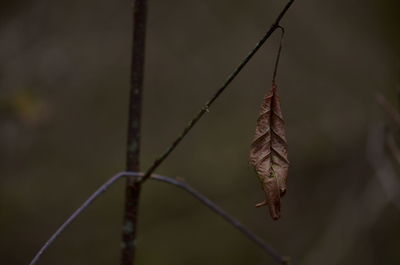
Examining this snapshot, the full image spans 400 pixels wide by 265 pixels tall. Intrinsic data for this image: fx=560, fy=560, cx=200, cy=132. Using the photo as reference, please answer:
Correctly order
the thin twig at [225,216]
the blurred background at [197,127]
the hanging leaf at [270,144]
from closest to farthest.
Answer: the hanging leaf at [270,144] → the thin twig at [225,216] → the blurred background at [197,127]

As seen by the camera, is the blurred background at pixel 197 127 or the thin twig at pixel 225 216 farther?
the blurred background at pixel 197 127

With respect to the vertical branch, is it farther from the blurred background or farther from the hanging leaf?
the blurred background

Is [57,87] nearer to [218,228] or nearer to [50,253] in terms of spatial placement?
[50,253]

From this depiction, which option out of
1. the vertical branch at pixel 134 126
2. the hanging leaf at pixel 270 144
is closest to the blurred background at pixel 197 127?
the vertical branch at pixel 134 126

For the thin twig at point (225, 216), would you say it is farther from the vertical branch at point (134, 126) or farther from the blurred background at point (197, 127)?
the blurred background at point (197, 127)

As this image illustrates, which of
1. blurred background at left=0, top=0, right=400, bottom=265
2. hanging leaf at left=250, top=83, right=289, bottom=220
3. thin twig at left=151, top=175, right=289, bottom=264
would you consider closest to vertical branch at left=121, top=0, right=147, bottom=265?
thin twig at left=151, top=175, right=289, bottom=264

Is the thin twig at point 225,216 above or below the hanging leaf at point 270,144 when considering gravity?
below
